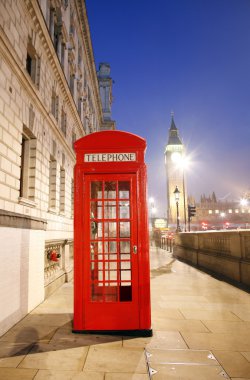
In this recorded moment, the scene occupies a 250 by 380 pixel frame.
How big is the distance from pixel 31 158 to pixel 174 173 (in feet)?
297

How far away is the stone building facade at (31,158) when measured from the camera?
5.04 m

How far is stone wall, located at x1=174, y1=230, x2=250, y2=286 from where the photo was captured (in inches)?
305

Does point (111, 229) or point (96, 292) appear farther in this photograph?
point (111, 229)

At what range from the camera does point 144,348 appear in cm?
374

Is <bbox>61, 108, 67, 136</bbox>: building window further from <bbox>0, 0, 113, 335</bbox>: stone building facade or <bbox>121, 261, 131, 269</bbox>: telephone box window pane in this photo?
<bbox>121, 261, 131, 269</bbox>: telephone box window pane

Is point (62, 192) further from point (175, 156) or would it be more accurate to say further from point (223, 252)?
point (175, 156)

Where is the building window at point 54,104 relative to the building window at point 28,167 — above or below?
above

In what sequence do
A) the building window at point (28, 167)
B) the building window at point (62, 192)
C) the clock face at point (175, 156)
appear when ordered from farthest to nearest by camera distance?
the clock face at point (175, 156), the building window at point (62, 192), the building window at point (28, 167)

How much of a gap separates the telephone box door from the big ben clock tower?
8661 cm

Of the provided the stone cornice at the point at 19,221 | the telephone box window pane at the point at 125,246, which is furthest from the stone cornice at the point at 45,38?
the telephone box window pane at the point at 125,246

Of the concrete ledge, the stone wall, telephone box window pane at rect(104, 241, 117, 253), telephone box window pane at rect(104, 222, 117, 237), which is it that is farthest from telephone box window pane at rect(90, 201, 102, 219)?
the stone wall

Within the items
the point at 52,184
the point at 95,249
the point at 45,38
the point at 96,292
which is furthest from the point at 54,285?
the point at 45,38

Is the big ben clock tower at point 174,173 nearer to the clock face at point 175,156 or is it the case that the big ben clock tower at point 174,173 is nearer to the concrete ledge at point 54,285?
the clock face at point 175,156

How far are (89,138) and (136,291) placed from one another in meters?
2.58
